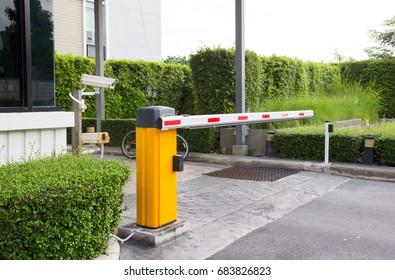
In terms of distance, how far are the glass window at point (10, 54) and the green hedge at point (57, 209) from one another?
94cm

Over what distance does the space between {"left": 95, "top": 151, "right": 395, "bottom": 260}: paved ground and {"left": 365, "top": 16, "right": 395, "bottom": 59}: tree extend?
91.0 feet

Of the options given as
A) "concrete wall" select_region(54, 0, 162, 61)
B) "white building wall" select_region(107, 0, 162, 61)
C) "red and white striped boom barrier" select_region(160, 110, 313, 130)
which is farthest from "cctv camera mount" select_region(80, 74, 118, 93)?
"white building wall" select_region(107, 0, 162, 61)

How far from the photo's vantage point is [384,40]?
32750 millimetres

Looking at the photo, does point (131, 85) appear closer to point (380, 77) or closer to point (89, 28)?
point (89, 28)

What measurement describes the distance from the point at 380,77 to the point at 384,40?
57.0 feet

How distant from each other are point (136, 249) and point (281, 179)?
4.10 metres

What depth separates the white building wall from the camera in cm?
2312

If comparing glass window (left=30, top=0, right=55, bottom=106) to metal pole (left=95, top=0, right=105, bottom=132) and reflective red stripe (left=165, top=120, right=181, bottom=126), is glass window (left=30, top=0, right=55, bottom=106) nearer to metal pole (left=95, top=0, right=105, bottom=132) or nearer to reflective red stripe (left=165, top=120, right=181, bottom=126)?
reflective red stripe (left=165, top=120, right=181, bottom=126)

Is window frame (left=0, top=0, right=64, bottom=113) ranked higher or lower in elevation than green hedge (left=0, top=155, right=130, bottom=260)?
higher

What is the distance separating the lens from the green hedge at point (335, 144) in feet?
26.7

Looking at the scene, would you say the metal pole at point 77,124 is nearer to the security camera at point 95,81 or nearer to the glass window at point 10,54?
the security camera at point 95,81

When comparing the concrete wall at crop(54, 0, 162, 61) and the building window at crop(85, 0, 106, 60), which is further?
the building window at crop(85, 0, 106, 60)

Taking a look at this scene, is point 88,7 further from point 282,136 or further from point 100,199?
point 100,199
